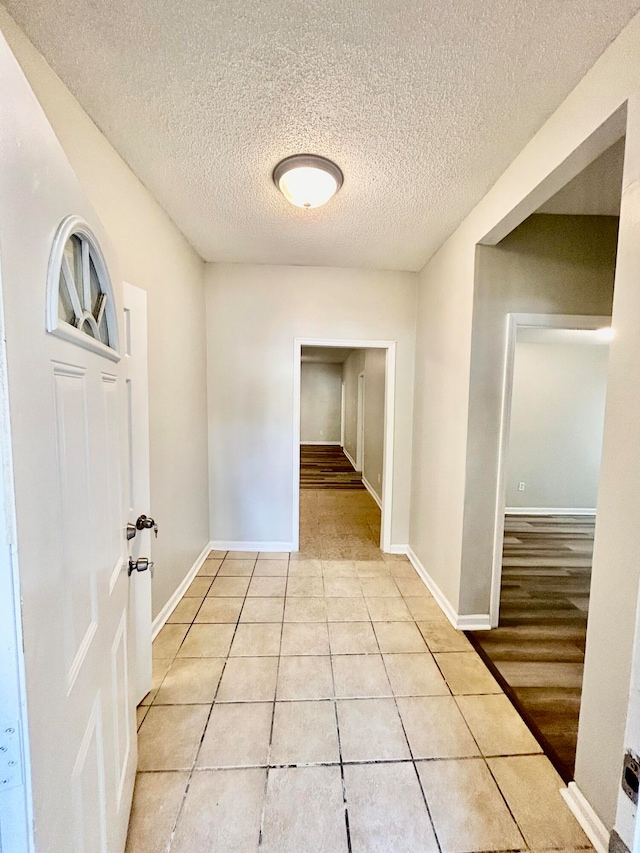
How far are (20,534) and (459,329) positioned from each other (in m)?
2.35

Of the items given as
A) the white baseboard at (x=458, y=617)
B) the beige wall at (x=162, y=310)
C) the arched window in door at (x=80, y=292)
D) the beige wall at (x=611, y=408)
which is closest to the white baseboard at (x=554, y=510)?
the white baseboard at (x=458, y=617)

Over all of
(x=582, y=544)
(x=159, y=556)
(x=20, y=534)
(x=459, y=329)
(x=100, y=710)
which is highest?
(x=459, y=329)

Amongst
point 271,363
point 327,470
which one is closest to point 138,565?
point 271,363

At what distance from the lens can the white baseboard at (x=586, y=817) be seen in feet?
3.66

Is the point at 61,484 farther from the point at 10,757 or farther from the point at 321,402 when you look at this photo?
the point at 321,402

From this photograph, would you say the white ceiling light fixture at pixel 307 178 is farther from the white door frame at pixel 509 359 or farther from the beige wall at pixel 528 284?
the white door frame at pixel 509 359

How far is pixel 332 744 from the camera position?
A: 1440mm

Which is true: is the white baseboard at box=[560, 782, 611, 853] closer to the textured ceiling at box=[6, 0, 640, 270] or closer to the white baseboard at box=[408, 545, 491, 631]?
the white baseboard at box=[408, 545, 491, 631]

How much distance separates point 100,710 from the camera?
0.87m

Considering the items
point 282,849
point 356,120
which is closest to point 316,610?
point 282,849

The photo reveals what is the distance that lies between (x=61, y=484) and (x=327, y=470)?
21.1 feet

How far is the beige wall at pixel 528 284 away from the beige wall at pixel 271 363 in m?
1.11

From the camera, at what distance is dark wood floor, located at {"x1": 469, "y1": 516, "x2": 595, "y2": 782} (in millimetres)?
1596

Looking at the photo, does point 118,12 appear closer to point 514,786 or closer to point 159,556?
point 159,556
